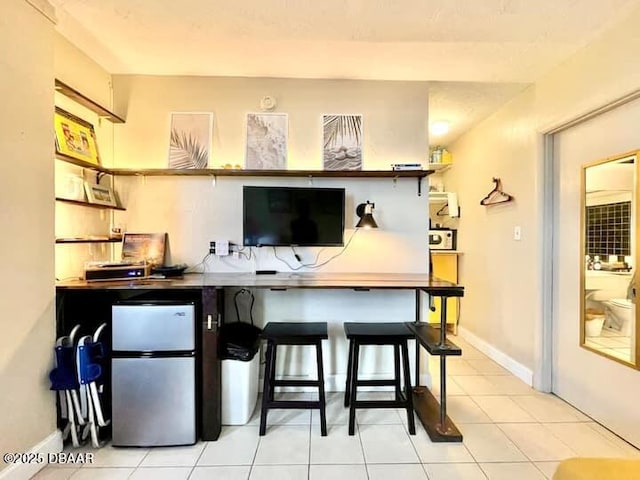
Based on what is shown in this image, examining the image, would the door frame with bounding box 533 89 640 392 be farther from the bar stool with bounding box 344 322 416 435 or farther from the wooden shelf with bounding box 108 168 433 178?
the bar stool with bounding box 344 322 416 435

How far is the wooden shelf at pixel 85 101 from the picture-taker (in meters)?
Result: 2.02

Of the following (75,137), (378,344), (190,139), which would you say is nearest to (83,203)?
(75,137)

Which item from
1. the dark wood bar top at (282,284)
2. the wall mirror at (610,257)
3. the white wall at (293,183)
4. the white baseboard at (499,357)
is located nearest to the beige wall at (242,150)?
the white wall at (293,183)

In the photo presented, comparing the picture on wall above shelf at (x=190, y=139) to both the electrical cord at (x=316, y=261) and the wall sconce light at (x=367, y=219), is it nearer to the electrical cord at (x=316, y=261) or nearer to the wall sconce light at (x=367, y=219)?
the electrical cord at (x=316, y=261)

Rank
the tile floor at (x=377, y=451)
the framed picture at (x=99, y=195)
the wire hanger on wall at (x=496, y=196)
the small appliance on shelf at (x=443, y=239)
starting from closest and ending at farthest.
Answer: the tile floor at (x=377, y=451), the framed picture at (x=99, y=195), the wire hanger on wall at (x=496, y=196), the small appliance on shelf at (x=443, y=239)

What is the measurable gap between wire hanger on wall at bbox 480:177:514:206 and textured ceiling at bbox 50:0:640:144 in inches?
36.1

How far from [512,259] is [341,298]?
1.62 m

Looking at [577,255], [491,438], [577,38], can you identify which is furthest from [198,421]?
[577,38]

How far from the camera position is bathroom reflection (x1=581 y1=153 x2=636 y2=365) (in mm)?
1982

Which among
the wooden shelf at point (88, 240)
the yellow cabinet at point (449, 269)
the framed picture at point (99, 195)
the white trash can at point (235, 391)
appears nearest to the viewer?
the wooden shelf at point (88, 240)

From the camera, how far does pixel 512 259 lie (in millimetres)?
3066

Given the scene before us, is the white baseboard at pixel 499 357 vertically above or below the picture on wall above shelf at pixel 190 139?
below

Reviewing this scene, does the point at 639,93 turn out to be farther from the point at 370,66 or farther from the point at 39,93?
the point at 39,93

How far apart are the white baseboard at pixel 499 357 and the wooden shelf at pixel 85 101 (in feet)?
12.3
